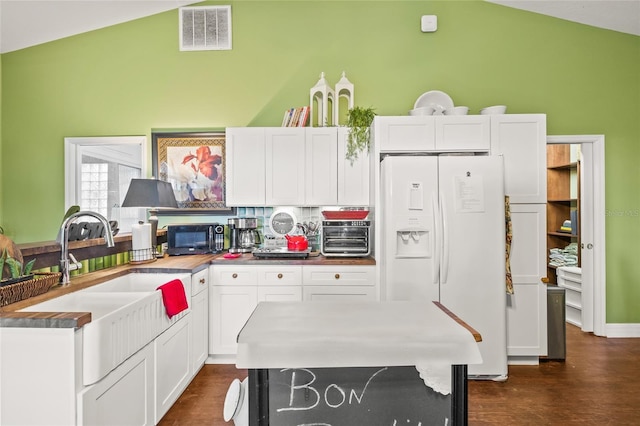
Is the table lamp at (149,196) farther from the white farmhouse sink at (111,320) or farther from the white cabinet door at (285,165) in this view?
the white cabinet door at (285,165)

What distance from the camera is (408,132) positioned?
312 centimetres

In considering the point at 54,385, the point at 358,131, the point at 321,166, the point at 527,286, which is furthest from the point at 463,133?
the point at 54,385

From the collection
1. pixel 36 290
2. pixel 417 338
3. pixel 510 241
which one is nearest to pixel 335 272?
pixel 510 241

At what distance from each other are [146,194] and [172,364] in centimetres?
144

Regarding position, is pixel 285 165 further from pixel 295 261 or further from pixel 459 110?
pixel 459 110

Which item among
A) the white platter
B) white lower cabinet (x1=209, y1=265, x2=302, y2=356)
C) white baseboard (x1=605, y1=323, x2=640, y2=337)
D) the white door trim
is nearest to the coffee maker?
white lower cabinet (x1=209, y1=265, x2=302, y2=356)

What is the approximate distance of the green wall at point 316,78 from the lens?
12.2ft

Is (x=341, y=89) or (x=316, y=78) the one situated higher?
(x=316, y=78)

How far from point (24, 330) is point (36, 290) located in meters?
0.45

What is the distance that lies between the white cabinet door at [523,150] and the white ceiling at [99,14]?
4.78 feet

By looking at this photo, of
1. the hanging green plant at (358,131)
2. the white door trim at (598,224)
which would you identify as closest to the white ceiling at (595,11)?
the white door trim at (598,224)

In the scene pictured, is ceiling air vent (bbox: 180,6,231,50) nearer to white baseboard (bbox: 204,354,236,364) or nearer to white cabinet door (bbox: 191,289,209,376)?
white cabinet door (bbox: 191,289,209,376)

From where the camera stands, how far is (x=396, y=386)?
1361mm

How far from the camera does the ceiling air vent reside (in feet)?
12.5
